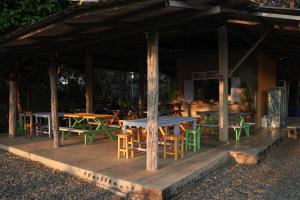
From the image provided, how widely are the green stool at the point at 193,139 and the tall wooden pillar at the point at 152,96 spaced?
1.65m

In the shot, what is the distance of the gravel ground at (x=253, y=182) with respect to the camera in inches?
169

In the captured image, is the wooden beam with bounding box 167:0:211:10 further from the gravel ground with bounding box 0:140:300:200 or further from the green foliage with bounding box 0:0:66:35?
the green foliage with bounding box 0:0:66:35

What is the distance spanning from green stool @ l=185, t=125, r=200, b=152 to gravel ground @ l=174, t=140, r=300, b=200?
816 millimetres

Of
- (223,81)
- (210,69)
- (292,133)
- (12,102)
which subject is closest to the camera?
(223,81)

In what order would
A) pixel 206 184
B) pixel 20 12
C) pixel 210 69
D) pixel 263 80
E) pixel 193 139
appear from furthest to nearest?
pixel 210 69
pixel 263 80
pixel 20 12
pixel 193 139
pixel 206 184

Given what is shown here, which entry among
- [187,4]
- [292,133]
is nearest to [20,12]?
[187,4]

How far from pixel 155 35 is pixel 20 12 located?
553cm

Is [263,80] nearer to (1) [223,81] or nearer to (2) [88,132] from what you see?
(1) [223,81]

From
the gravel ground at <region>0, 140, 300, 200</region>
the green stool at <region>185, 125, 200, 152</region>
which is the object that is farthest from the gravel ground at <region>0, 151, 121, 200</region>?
the green stool at <region>185, 125, 200, 152</region>

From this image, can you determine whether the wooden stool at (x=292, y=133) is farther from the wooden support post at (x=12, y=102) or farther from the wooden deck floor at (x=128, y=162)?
the wooden support post at (x=12, y=102)

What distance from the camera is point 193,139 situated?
644 centimetres

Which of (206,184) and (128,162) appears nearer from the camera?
(206,184)

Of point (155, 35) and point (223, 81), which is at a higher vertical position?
point (155, 35)

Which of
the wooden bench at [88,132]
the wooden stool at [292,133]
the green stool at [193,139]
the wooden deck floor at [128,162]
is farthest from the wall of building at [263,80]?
the wooden bench at [88,132]
